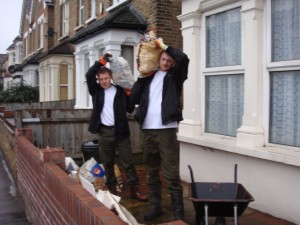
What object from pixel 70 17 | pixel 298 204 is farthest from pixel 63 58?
pixel 298 204

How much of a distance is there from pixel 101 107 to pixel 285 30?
A: 239 cm

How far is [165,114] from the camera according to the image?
391 cm

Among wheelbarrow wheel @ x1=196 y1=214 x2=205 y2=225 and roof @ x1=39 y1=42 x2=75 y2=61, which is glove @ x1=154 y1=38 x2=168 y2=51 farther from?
roof @ x1=39 y1=42 x2=75 y2=61

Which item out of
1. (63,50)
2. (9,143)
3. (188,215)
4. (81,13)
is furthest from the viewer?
(63,50)

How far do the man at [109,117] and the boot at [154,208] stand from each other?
0.74 m

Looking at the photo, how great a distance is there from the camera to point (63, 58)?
52.6ft

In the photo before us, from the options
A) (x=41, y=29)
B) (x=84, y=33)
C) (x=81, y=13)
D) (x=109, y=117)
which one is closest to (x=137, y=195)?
(x=109, y=117)

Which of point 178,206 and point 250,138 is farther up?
point 250,138

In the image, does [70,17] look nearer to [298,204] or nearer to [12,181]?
[12,181]

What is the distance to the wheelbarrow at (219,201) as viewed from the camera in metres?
3.08

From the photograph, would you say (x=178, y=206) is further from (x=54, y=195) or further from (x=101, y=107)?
(x=101, y=107)

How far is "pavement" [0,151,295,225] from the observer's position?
4.20m

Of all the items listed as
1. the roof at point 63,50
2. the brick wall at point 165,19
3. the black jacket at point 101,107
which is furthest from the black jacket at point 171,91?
the roof at point 63,50

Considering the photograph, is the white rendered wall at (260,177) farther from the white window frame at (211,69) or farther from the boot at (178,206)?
the boot at (178,206)
